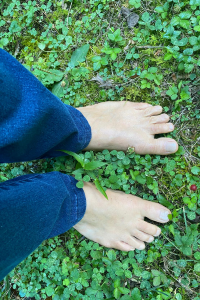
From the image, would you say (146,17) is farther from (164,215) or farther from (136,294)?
(136,294)

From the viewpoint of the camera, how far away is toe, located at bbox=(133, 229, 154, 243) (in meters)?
1.82

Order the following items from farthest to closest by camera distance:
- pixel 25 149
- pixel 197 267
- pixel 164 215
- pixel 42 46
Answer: pixel 42 46
pixel 164 215
pixel 197 267
pixel 25 149

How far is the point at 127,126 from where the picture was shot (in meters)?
1.92

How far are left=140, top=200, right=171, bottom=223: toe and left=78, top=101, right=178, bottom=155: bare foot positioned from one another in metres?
0.41

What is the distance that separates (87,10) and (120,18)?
1.00 feet

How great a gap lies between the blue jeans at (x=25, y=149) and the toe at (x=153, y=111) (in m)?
0.71

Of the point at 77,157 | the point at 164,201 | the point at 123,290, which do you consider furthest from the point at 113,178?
→ the point at 123,290

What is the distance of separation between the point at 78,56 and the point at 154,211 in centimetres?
145

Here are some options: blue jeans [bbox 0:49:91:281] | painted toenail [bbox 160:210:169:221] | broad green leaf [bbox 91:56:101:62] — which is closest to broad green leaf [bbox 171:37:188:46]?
broad green leaf [bbox 91:56:101:62]

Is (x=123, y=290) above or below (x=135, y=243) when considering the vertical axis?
below

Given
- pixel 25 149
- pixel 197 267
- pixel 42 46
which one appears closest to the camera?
pixel 25 149

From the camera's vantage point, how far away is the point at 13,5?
2234 mm

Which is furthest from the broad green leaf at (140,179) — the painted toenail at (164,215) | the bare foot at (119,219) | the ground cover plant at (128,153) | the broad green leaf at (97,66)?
the broad green leaf at (97,66)

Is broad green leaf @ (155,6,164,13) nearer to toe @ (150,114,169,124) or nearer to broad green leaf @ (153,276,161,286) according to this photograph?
toe @ (150,114,169,124)
